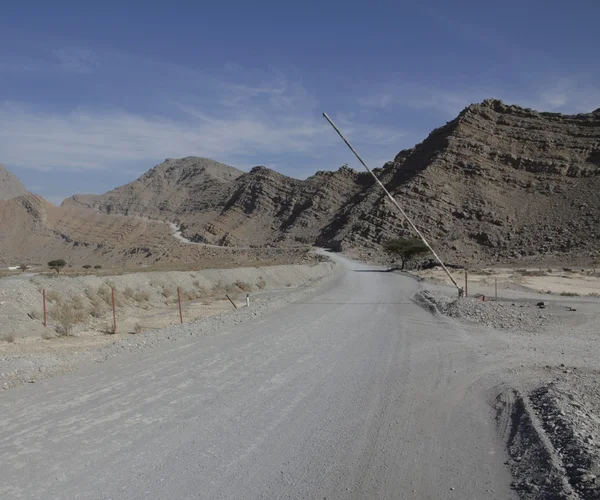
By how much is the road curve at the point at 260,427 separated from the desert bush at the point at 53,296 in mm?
13395

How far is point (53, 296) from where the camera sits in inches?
916

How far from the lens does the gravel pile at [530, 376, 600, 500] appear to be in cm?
509

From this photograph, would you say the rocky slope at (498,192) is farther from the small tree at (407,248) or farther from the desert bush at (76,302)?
the desert bush at (76,302)

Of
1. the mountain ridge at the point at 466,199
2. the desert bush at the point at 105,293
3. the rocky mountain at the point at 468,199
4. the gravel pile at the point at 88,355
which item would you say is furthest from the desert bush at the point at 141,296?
the rocky mountain at the point at 468,199

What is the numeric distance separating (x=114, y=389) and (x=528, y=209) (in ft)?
276

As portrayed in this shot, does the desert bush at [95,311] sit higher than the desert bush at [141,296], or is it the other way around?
the desert bush at [141,296]

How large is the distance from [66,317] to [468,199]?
76.4m

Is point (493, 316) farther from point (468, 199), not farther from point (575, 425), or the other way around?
point (468, 199)

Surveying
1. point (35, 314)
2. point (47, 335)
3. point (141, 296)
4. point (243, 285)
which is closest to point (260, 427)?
point (47, 335)

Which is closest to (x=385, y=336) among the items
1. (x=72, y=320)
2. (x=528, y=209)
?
(x=72, y=320)

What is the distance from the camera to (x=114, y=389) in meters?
8.75

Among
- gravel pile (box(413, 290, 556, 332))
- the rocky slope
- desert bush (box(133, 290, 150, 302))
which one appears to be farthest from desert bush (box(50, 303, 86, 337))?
the rocky slope

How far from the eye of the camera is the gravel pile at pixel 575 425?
16.7 feet

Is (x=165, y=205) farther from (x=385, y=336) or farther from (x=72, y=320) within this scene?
(x=385, y=336)
